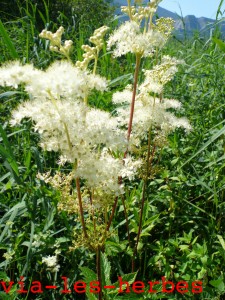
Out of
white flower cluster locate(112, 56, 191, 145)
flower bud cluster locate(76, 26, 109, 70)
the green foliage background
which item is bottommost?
the green foliage background

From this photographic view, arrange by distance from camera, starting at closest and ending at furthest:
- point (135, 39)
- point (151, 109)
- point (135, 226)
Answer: point (135, 39) < point (151, 109) < point (135, 226)

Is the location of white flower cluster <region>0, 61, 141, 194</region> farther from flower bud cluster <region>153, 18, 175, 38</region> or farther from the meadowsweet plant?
flower bud cluster <region>153, 18, 175, 38</region>

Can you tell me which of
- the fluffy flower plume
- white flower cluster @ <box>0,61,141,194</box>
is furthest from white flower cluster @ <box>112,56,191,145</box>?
the fluffy flower plume

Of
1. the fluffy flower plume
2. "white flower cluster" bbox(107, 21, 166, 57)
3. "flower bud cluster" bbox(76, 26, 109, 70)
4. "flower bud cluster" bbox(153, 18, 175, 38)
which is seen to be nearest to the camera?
the fluffy flower plume

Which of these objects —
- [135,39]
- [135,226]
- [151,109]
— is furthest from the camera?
[135,226]

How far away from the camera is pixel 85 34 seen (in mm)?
4699

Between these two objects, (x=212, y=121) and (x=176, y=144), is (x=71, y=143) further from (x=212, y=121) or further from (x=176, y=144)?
(x=212, y=121)

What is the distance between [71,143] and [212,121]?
203cm

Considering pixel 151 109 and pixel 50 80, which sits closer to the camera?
pixel 50 80

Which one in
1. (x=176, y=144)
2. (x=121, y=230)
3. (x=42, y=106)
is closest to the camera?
(x=42, y=106)

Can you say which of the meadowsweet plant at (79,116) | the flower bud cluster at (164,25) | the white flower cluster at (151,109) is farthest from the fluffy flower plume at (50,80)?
the flower bud cluster at (164,25)

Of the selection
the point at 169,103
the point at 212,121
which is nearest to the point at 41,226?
the point at 169,103

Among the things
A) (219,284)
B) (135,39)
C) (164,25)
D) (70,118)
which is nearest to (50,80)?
(70,118)

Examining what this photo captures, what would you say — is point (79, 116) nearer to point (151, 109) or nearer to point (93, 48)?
point (93, 48)
